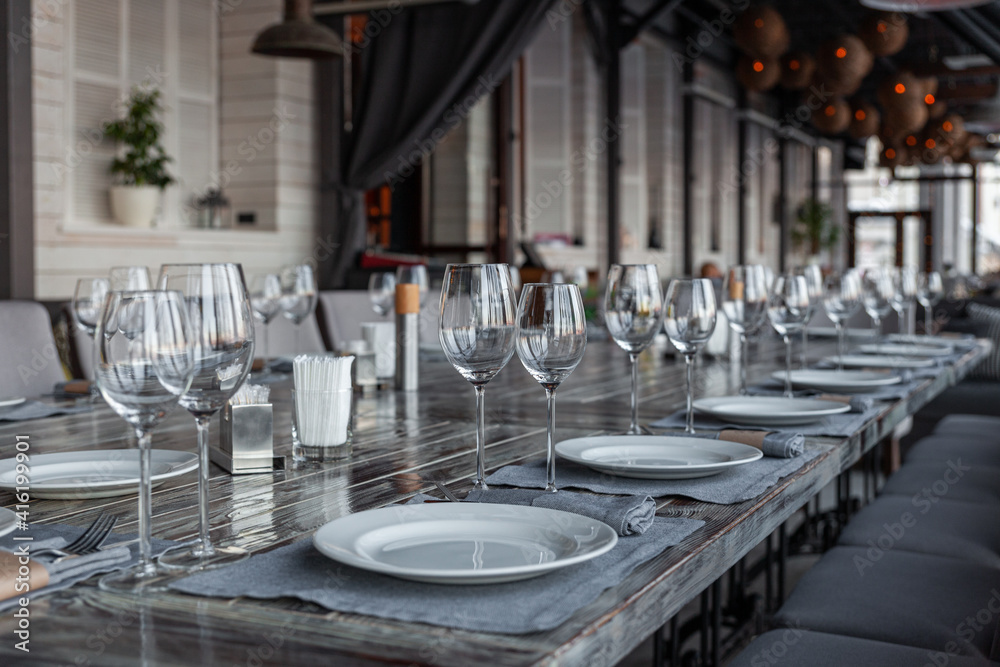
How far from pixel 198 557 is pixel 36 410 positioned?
99 centimetres

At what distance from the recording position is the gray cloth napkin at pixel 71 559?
2.40 feet

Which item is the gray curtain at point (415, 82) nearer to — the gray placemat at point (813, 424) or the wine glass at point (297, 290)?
the wine glass at point (297, 290)

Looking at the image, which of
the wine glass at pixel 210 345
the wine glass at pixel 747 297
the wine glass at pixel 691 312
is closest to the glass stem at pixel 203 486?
the wine glass at pixel 210 345

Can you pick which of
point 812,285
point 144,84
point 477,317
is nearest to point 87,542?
point 477,317

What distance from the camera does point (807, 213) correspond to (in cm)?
1655

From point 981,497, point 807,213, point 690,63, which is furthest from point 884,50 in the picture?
point 807,213

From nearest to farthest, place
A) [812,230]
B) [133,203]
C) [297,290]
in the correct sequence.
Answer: [297,290]
[133,203]
[812,230]

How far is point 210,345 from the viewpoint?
0.77 metres

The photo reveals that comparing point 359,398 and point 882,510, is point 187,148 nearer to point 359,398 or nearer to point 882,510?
point 359,398

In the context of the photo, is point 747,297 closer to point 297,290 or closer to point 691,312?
point 691,312

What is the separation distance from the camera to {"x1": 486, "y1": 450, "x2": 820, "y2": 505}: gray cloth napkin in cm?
103

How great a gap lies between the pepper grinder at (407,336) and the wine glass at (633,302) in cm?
75

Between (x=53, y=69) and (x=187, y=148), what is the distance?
121 centimetres

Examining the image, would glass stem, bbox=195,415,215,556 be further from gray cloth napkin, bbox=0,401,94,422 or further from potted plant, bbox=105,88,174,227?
potted plant, bbox=105,88,174,227
